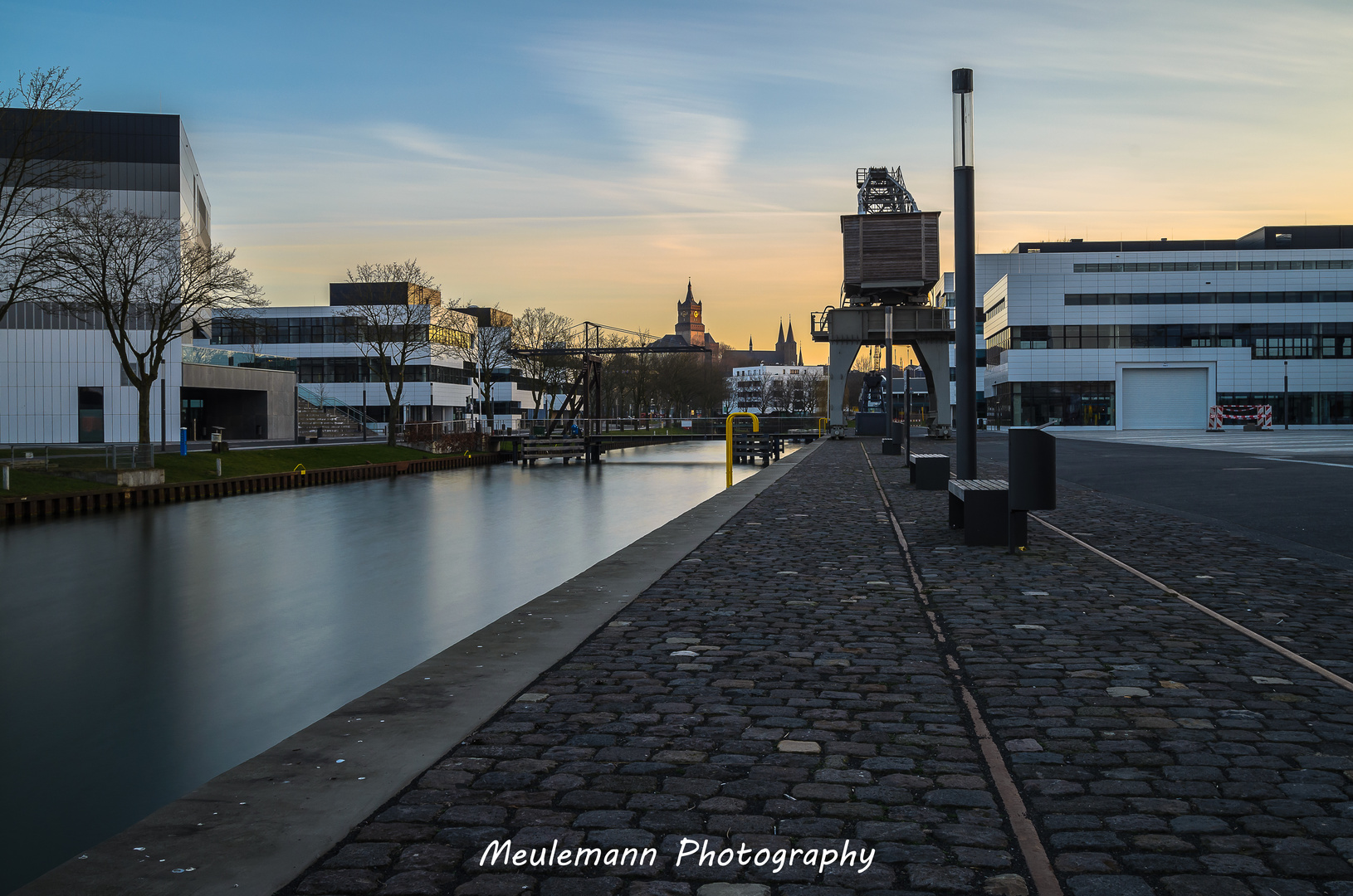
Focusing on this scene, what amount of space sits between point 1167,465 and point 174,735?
88.1 feet

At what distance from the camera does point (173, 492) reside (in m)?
29.6

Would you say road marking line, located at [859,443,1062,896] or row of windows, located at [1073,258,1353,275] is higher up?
row of windows, located at [1073,258,1353,275]

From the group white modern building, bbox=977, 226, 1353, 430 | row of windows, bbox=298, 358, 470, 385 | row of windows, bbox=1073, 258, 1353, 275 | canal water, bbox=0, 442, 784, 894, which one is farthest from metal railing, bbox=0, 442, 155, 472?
row of windows, bbox=1073, 258, 1353, 275

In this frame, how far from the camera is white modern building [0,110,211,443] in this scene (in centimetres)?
4869

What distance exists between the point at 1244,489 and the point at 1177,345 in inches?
2391

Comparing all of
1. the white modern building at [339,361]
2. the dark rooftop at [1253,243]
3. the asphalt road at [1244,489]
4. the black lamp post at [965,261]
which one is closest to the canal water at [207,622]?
the black lamp post at [965,261]

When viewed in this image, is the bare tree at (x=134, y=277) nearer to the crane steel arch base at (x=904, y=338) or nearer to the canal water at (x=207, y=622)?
the canal water at (x=207, y=622)

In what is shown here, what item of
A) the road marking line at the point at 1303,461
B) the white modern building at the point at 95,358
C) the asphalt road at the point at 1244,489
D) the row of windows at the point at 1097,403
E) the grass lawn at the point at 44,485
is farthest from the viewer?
the row of windows at the point at 1097,403

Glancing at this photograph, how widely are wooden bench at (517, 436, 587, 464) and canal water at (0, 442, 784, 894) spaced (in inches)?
974

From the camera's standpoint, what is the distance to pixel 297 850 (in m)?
3.68

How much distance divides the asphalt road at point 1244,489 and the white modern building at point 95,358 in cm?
4099

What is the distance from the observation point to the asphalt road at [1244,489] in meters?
13.1

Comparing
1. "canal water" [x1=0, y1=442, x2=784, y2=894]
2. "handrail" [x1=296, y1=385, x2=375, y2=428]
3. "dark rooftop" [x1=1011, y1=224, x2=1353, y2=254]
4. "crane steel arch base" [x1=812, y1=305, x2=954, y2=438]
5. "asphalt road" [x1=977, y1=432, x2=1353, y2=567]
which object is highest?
"dark rooftop" [x1=1011, y1=224, x2=1353, y2=254]

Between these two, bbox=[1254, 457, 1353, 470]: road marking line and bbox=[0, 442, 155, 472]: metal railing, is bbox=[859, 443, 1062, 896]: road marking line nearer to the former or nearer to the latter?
bbox=[1254, 457, 1353, 470]: road marking line
